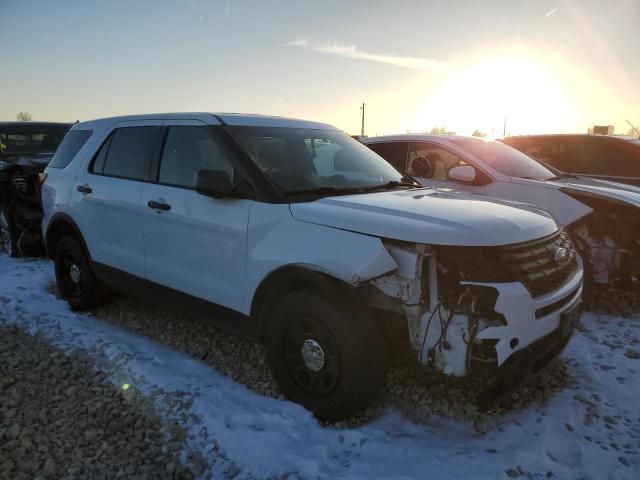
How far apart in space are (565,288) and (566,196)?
2269 mm

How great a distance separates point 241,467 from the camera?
100 inches

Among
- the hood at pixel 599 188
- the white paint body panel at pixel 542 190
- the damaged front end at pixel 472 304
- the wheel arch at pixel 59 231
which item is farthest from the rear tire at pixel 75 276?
the hood at pixel 599 188

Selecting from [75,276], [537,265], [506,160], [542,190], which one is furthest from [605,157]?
[75,276]

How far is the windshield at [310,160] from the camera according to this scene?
10.9 feet

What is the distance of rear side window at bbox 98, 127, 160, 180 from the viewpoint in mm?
3996

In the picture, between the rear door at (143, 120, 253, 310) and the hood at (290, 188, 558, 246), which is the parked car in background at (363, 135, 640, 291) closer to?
the hood at (290, 188, 558, 246)

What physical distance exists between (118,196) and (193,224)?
109 cm

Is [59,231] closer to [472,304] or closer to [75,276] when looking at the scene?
[75,276]

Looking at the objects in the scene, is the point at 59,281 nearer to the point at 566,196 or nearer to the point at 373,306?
the point at 373,306

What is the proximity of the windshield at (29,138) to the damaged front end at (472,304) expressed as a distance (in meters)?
7.30

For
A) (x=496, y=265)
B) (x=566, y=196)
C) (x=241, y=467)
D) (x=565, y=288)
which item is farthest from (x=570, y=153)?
(x=241, y=467)

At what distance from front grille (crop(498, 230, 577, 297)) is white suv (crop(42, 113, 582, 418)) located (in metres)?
0.01

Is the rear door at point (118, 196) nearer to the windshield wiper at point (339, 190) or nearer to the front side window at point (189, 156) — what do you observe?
the front side window at point (189, 156)

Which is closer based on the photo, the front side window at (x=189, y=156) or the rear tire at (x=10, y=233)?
the front side window at (x=189, y=156)
